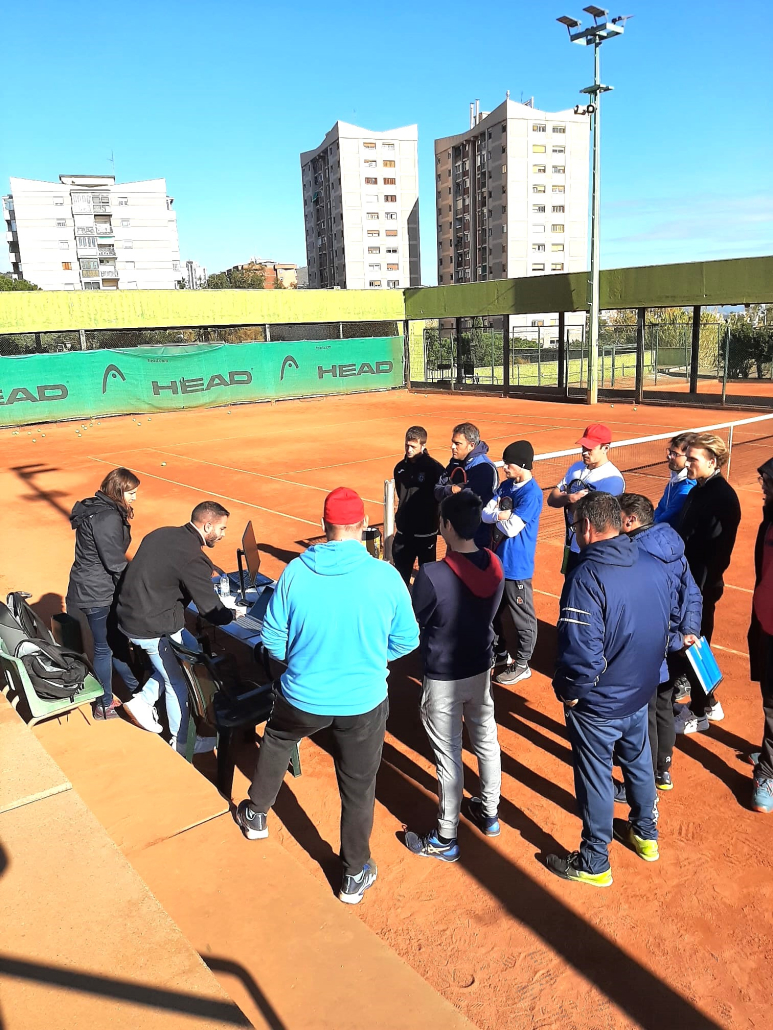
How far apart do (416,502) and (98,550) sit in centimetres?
300

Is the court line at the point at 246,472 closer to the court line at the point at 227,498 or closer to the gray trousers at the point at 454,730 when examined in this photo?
the court line at the point at 227,498

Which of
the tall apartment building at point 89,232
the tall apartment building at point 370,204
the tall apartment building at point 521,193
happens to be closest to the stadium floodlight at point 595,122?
the tall apartment building at point 521,193

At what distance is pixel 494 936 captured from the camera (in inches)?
141

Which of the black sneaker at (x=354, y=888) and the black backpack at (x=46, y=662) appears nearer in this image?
the black sneaker at (x=354, y=888)

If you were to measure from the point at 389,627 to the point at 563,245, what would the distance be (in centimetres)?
11193

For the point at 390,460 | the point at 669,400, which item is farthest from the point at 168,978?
the point at 669,400

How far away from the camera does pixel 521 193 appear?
332 ft

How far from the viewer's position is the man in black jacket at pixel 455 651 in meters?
3.90

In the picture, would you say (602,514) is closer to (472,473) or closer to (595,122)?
(472,473)

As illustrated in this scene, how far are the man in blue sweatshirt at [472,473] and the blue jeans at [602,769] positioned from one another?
2646 mm

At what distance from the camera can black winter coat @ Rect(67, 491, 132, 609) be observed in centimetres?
543

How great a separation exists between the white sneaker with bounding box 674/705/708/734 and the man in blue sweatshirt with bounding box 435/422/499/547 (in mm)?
2004

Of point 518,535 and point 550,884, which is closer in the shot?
point 550,884

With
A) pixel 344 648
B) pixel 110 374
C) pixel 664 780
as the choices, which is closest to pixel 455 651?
pixel 344 648
